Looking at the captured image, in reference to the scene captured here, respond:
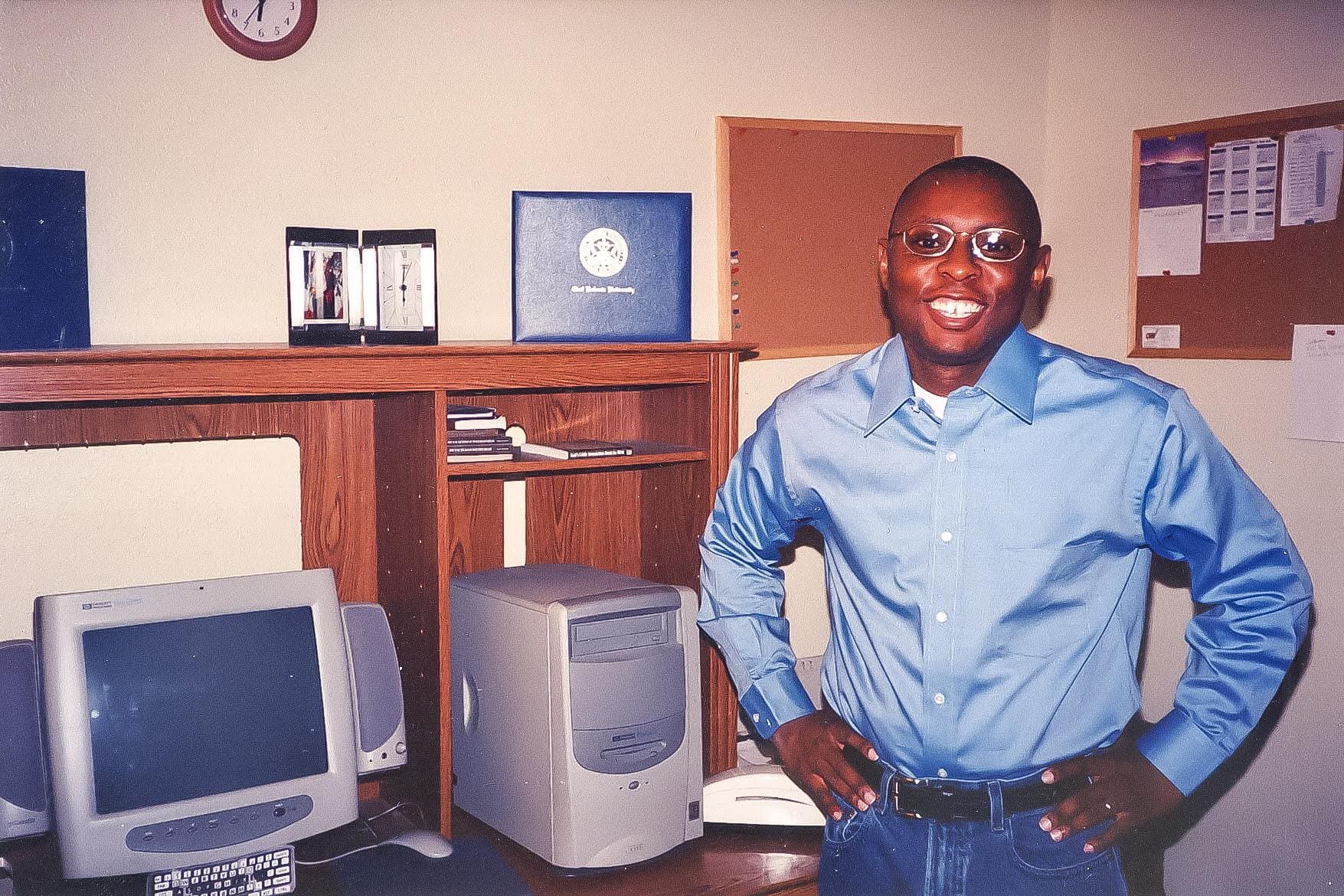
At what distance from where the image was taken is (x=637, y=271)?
2.19 meters

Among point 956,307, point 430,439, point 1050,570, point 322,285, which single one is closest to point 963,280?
point 956,307

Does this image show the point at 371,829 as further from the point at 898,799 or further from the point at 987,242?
the point at 987,242

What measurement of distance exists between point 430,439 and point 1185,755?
125 centimetres

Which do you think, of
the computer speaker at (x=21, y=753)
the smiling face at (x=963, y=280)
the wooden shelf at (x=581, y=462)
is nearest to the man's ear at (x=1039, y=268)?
the smiling face at (x=963, y=280)

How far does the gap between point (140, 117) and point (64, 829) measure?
46.8 inches

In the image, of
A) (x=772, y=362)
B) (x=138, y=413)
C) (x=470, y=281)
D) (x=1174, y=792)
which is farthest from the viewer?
(x=772, y=362)

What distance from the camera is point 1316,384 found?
240cm

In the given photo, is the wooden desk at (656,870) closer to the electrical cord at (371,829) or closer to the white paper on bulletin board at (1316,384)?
the electrical cord at (371,829)

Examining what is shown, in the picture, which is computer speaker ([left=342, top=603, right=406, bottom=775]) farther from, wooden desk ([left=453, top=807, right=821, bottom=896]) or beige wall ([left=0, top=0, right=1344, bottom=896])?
beige wall ([left=0, top=0, right=1344, bottom=896])

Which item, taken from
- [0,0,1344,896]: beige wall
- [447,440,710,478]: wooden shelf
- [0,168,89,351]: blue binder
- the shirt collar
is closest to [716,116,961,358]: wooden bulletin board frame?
[0,0,1344,896]: beige wall

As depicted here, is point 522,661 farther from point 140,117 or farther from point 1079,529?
point 140,117

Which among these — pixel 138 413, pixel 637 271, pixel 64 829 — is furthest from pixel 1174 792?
pixel 138 413

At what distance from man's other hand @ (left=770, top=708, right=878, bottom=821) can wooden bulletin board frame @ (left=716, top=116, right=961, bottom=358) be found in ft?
3.66

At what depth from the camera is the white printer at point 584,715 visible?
6.18 ft
